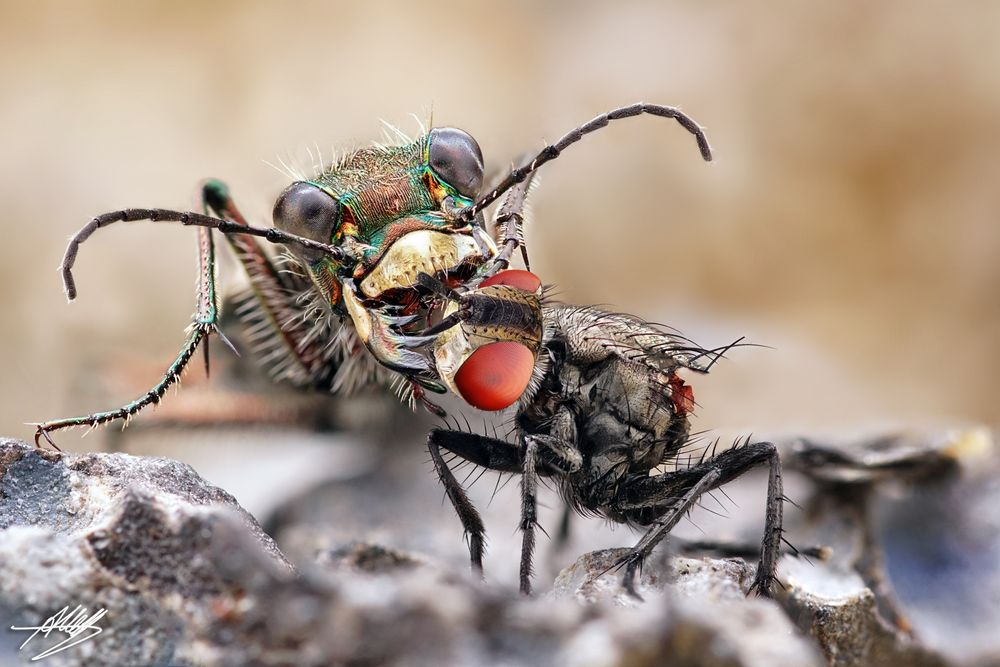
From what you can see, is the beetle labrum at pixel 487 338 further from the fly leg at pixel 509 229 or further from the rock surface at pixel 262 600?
the rock surface at pixel 262 600

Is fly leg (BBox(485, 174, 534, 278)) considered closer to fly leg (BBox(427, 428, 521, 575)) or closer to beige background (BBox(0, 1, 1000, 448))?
fly leg (BBox(427, 428, 521, 575))

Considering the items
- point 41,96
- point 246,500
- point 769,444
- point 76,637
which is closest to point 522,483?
point 769,444

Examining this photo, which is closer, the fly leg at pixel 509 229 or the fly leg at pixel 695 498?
the fly leg at pixel 695 498

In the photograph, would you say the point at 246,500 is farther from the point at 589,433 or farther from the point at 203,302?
the point at 589,433

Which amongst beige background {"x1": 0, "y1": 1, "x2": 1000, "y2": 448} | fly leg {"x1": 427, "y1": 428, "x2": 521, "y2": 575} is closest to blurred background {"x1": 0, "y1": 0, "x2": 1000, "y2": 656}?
beige background {"x1": 0, "y1": 1, "x2": 1000, "y2": 448}

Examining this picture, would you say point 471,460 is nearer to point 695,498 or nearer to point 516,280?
point 516,280

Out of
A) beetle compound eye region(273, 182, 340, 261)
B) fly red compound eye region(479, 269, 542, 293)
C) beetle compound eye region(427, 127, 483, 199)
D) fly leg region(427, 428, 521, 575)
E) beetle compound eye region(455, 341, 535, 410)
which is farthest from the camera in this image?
beetle compound eye region(427, 127, 483, 199)
